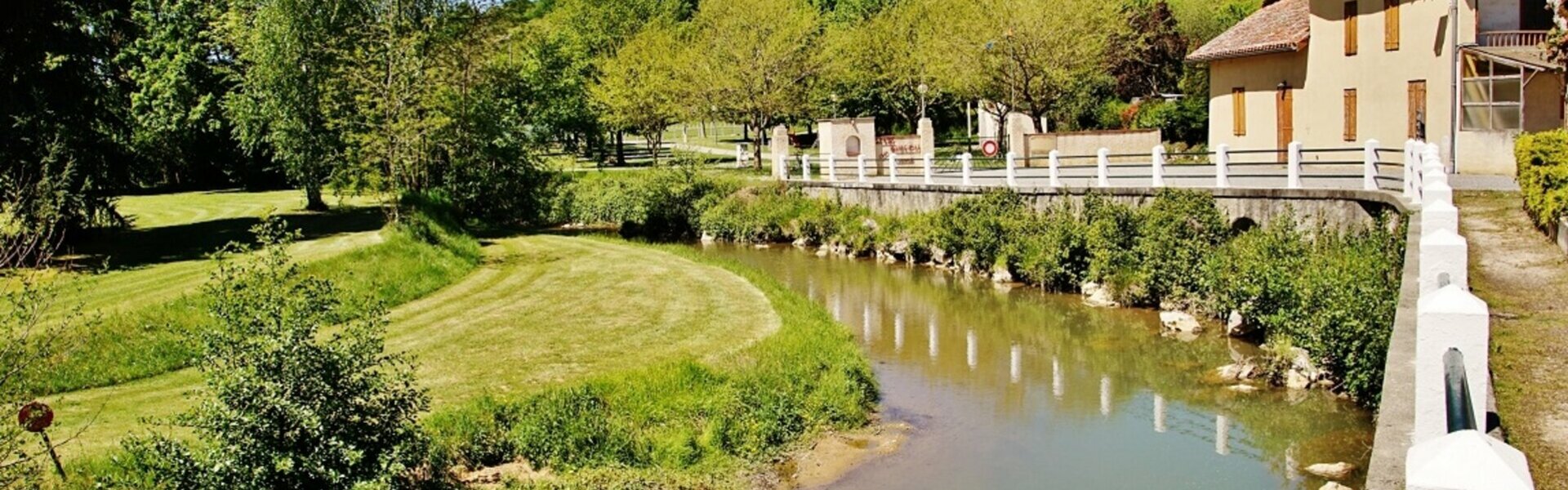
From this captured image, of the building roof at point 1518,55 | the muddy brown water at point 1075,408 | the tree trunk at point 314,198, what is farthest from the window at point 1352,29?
the tree trunk at point 314,198

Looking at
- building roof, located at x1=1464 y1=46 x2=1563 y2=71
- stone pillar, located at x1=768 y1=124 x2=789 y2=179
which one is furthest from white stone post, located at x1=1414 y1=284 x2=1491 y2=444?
stone pillar, located at x1=768 y1=124 x2=789 y2=179

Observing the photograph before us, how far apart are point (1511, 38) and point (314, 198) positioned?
3026 centimetres

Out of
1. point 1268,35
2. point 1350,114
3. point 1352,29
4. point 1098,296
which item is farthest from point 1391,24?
point 1098,296

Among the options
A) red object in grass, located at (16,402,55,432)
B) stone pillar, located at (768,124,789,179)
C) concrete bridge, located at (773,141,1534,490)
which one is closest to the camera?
concrete bridge, located at (773,141,1534,490)

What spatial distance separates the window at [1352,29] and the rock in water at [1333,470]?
70.2ft

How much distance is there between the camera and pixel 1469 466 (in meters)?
3.09

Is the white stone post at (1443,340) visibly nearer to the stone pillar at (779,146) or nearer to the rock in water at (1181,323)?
the rock in water at (1181,323)

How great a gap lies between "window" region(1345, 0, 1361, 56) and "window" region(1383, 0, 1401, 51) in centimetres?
87

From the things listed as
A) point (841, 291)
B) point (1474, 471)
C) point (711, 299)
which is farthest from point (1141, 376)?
point (1474, 471)

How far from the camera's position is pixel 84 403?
12.9 m

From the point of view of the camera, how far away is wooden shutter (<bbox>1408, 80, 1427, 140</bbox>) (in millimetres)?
28745

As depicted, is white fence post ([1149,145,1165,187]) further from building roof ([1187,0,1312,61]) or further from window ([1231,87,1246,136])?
window ([1231,87,1246,136])

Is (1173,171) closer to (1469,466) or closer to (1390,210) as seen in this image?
(1390,210)

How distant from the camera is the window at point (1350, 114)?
3128 centimetres
